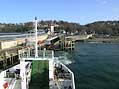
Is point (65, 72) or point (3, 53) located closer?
point (65, 72)

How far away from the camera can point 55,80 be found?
75.2 feet

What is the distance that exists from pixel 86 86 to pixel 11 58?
27374 millimetres

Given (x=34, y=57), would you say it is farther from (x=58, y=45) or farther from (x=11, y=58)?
(x=58, y=45)

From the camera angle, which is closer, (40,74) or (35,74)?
(40,74)

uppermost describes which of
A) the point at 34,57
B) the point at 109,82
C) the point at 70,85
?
the point at 34,57

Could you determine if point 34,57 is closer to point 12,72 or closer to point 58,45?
point 12,72

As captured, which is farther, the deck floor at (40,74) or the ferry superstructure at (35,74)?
the deck floor at (40,74)

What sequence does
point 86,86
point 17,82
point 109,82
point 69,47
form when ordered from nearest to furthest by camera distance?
point 17,82
point 86,86
point 109,82
point 69,47

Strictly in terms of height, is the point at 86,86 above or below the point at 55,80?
below

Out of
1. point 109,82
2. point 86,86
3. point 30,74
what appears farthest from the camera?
point 109,82

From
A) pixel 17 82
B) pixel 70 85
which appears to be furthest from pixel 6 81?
pixel 70 85

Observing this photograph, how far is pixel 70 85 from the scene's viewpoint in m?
22.0

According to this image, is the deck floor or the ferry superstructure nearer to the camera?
the ferry superstructure

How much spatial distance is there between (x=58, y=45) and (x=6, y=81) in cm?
8279
